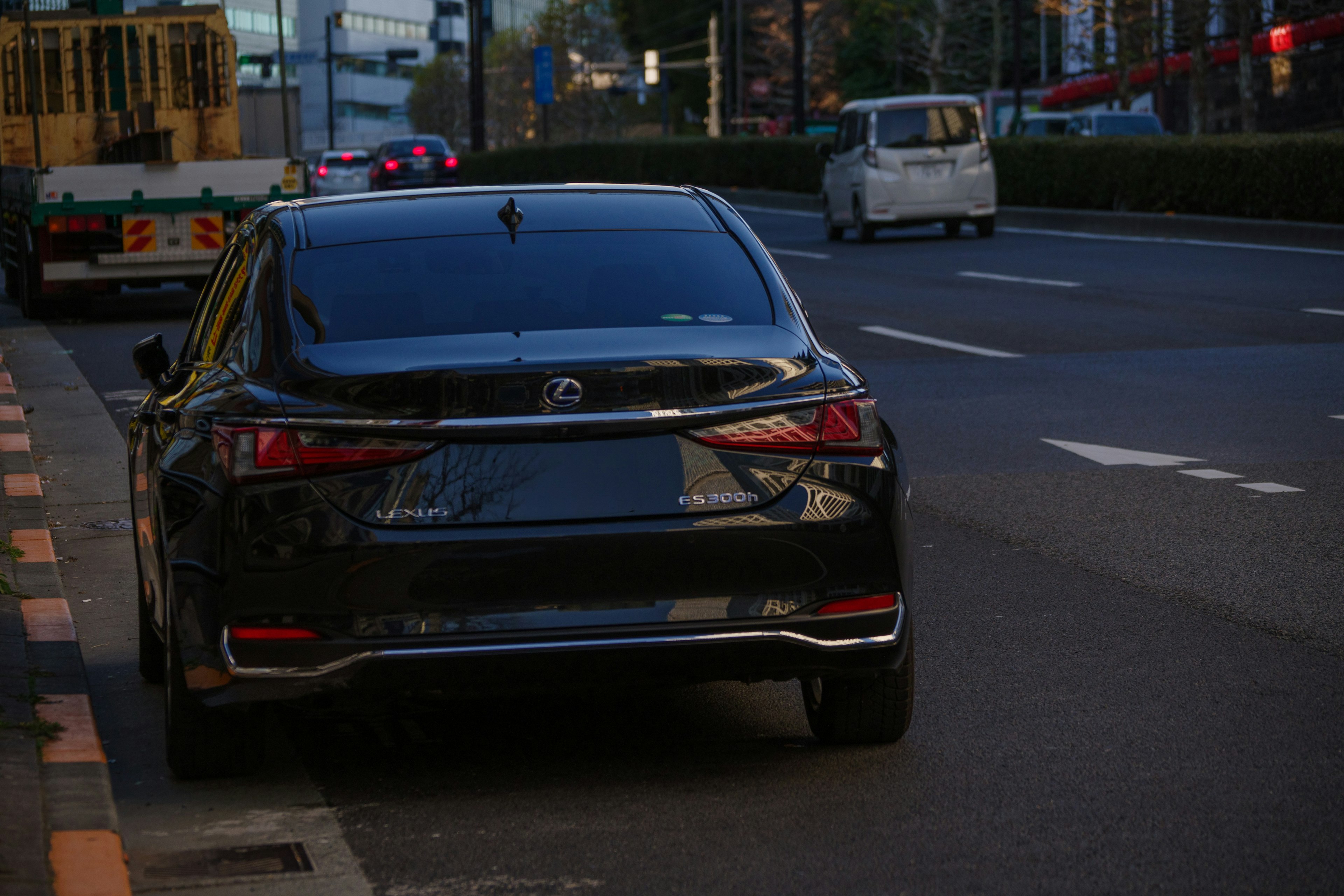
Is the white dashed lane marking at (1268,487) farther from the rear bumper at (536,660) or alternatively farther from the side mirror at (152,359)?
the side mirror at (152,359)

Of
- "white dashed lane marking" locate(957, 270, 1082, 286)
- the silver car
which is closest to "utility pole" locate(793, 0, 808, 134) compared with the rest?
the silver car

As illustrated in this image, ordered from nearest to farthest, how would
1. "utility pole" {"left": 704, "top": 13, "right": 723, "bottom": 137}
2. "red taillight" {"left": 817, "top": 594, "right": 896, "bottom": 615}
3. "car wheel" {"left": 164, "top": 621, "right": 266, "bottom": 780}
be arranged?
"red taillight" {"left": 817, "top": 594, "right": 896, "bottom": 615} → "car wheel" {"left": 164, "top": 621, "right": 266, "bottom": 780} → "utility pole" {"left": 704, "top": 13, "right": 723, "bottom": 137}

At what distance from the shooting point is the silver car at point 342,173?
180 feet

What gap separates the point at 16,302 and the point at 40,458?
1298cm

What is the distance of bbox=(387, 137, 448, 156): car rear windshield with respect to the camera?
164 ft

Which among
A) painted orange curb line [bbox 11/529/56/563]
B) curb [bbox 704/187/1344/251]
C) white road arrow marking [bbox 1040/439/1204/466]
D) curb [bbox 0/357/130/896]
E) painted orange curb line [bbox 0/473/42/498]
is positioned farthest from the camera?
curb [bbox 704/187/1344/251]

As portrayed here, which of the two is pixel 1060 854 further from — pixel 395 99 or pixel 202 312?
pixel 395 99

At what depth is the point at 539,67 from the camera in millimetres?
77125

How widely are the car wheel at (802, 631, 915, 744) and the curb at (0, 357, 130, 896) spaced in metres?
1.71

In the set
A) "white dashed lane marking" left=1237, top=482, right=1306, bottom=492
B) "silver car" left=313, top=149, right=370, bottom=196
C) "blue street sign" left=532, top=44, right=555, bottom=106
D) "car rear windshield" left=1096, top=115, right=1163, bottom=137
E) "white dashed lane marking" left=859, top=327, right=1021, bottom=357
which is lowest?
"white dashed lane marking" left=1237, top=482, right=1306, bottom=492

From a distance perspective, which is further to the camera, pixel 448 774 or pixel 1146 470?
pixel 1146 470

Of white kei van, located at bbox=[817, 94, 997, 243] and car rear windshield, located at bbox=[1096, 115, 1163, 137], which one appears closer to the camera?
white kei van, located at bbox=[817, 94, 997, 243]

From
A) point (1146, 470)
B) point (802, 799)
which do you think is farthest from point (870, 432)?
point (1146, 470)

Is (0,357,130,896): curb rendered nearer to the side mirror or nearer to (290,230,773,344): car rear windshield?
the side mirror
